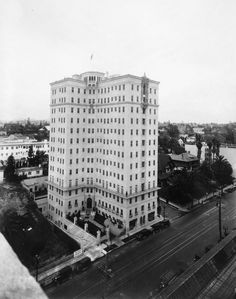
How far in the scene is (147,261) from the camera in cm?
4347

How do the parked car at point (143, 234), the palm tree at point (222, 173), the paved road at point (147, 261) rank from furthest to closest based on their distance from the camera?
the palm tree at point (222, 173) → the parked car at point (143, 234) → the paved road at point (147, 261)

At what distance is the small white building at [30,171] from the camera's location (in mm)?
76812

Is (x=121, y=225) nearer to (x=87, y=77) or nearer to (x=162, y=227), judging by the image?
(x=162, y=227)

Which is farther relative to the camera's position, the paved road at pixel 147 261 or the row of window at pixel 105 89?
the row of window at pixel 105 89

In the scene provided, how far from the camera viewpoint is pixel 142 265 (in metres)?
42.4

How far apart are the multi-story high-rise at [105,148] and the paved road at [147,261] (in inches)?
325

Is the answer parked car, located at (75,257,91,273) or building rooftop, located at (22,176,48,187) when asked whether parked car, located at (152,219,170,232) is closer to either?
parked car, located at (75,257,91,273)

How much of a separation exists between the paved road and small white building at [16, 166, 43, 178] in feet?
143

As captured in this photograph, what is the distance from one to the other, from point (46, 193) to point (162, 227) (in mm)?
33969

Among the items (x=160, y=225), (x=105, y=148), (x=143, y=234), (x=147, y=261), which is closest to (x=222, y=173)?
(x=160, y=225)

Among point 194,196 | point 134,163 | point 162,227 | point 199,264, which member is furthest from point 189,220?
point 199,264

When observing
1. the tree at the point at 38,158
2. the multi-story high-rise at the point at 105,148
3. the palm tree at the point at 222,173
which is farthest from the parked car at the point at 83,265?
the palm tree at the point at 222,173

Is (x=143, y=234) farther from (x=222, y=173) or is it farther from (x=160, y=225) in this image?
(x=222, y=173)

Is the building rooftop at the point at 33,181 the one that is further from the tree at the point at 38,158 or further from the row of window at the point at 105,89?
the row of window at the point at 105,89
